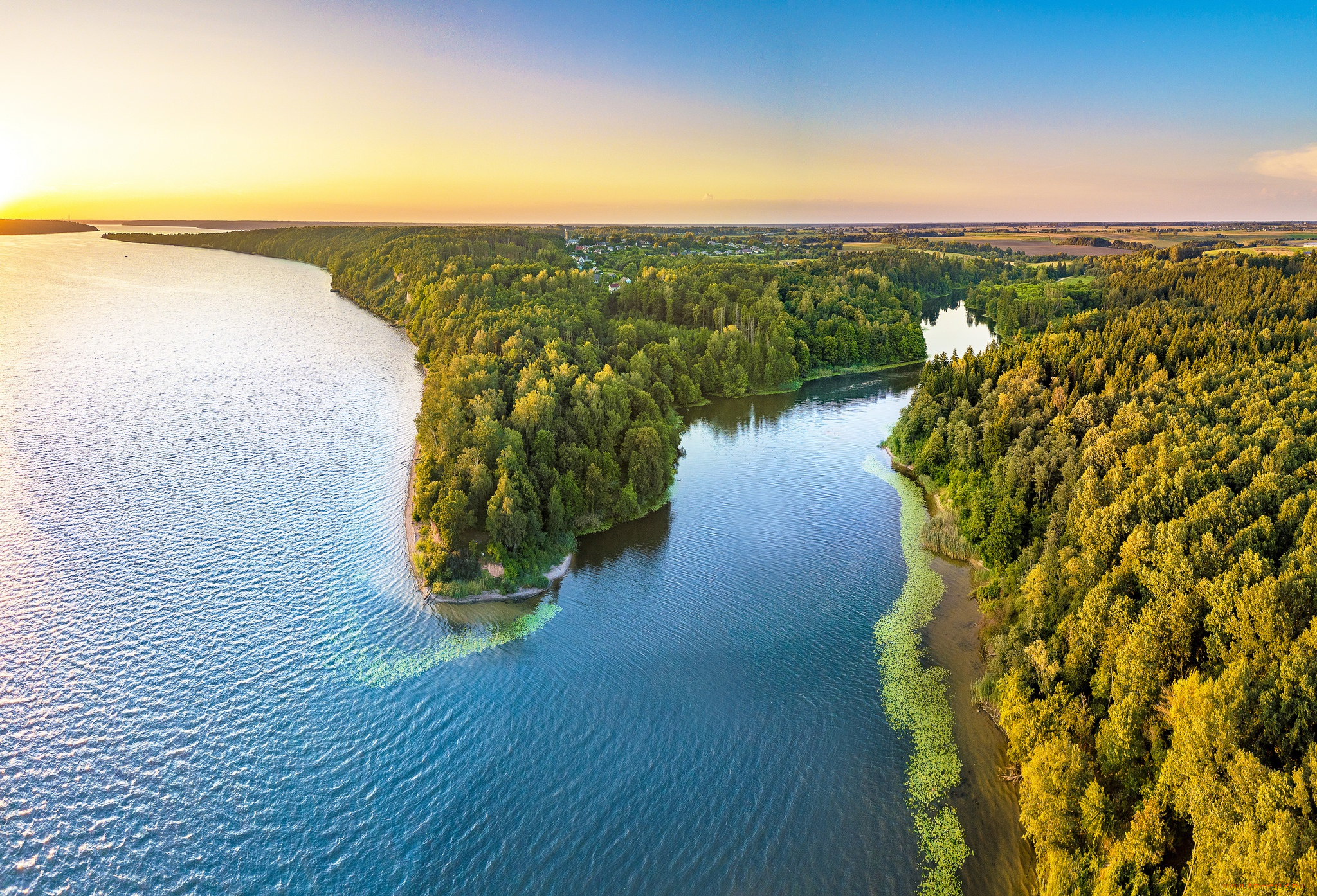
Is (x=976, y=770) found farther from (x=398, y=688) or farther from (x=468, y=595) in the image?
(x=468, y=595)

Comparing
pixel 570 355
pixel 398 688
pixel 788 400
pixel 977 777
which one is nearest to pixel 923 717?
pixel 977 777

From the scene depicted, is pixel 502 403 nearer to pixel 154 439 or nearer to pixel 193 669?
pixel 193 669

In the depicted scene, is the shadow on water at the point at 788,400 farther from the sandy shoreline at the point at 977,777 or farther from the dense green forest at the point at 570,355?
the sandy shoreline at the point at 977,777

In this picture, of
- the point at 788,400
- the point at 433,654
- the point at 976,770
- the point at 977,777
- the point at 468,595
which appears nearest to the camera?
the point at 977,777

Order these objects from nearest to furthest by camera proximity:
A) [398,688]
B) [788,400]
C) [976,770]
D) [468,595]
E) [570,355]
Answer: [976,770] → [398,688] → [468,595] → [570,355] → [788,400]

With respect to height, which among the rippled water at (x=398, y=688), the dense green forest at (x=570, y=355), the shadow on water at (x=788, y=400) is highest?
the dense green forest at (x=570, y=355)

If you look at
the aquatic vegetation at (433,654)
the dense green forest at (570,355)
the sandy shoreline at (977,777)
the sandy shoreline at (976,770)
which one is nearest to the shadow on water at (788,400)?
the dense green forest at (570,355)

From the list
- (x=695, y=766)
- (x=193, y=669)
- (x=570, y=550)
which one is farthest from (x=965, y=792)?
(x=193, y=669)

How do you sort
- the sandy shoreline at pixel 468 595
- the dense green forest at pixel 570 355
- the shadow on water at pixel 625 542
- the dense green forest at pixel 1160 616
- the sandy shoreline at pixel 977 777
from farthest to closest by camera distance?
the shadow on water at pixel 625 542
the dense green forest at pixel 570 355
the sandy shoreline at pixel 468 595
the sandy shoreline at pixel 977 777
the dense green forest at pixel 1160 616
